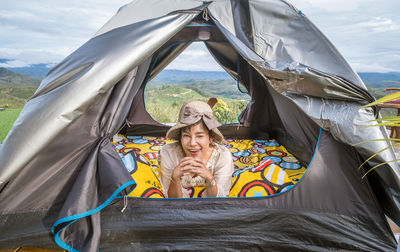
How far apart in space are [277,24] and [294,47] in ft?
0.67

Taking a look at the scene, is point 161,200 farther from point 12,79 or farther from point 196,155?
point 12,79

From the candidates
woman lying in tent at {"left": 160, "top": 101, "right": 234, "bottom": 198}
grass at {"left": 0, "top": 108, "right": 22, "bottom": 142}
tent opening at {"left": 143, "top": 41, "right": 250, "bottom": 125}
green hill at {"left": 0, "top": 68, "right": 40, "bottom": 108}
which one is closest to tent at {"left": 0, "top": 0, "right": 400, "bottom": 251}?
woman lying in tent at {"left": 160, "top": 101, "right": 234, "bottom": 198}

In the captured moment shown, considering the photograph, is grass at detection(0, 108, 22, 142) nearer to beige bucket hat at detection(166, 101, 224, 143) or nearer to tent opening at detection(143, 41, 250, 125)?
tent opening at detection(143, 41, 250, 125)

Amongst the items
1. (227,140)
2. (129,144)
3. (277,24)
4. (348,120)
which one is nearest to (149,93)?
(129,144)

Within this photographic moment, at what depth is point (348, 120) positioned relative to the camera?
1.34 m

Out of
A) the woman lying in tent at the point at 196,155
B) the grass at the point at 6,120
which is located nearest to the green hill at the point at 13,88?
the grass at the point at 6,120

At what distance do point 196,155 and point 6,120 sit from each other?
4135 millimetres

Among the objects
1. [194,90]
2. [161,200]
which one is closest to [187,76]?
[194,90]

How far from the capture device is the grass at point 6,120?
377 cm

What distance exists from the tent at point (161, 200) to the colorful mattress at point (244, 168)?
120 millimetres

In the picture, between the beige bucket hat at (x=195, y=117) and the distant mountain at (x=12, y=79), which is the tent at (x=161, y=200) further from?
the distant mountain at (x=12, y=79)

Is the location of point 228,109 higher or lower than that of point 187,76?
lower

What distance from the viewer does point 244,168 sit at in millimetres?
1970

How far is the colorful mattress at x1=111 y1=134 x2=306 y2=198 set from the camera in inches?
60.8
